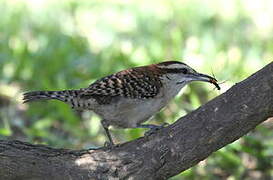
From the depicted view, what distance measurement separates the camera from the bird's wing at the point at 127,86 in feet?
20.3

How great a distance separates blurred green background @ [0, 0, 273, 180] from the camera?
26.5 ft

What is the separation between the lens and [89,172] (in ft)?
17.6

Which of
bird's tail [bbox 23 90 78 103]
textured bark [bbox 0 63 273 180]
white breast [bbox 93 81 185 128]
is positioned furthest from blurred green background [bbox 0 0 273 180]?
textured bark [bbox 0 63 273 180]

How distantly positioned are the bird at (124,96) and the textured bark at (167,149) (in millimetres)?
746

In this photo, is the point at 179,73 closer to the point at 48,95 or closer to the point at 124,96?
the point at 124,96

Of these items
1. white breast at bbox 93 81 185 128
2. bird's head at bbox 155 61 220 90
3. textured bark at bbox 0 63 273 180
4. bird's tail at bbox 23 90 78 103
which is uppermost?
bird's tail at bbox 23 90 78 103

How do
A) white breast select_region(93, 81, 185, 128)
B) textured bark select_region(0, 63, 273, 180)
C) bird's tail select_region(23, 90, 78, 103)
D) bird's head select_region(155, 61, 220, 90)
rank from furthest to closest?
bird's head select_region(155, 61, 220, 90) → white breast select_region(93, 81, 185, 128) → bird's tail select_region(23, 90, 78, 103) → textured bark select_region(0, 63, 273, 180)

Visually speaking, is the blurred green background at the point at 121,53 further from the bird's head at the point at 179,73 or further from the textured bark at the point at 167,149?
the textured bark at the point at 167,149

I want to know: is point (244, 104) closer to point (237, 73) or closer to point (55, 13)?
point (237, 73)

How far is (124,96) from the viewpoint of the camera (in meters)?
6.29

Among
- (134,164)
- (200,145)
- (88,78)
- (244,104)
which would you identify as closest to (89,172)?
(134,164)

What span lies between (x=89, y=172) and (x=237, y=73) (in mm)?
4459

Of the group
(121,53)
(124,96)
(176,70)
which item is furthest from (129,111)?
(121,53)

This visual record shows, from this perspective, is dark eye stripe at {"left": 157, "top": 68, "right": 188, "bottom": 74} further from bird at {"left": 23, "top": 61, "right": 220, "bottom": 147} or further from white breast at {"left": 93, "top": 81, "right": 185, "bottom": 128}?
white breast at {"left": 93, "top": 81, "right": 185, "bottom": 128}
